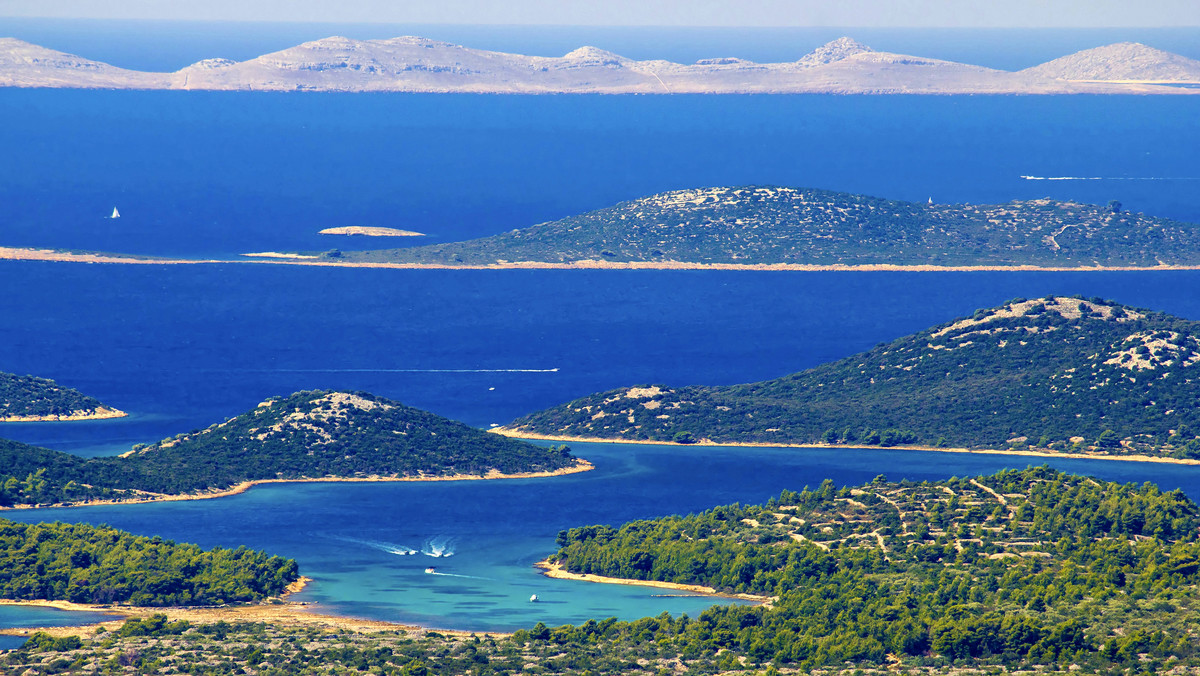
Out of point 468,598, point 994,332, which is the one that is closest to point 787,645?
point 468,598

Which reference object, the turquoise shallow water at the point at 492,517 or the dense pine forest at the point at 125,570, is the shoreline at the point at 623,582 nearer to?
the turquoise shallow water at the point at 492,517

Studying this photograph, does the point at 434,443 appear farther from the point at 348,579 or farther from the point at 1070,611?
the point at 1070,611

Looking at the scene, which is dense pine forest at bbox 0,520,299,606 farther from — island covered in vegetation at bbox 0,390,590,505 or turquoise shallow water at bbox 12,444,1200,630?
island covered in vegetation at bbox 0,390,590,505

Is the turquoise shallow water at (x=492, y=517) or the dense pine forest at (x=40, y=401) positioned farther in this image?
the dense pine forest at (x=40, y=401)

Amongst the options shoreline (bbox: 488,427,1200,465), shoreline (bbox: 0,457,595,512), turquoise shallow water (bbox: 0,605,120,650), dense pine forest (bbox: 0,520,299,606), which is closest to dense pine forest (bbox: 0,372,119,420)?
shoreline (bbox: 488,427,1200,465)

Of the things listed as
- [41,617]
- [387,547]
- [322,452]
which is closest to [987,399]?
[322,452]

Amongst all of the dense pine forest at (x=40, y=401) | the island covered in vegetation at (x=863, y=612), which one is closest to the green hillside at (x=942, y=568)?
the island covered in vegetation at (x=863, y=612)

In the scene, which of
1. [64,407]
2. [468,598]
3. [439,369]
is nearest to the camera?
[468,598]
